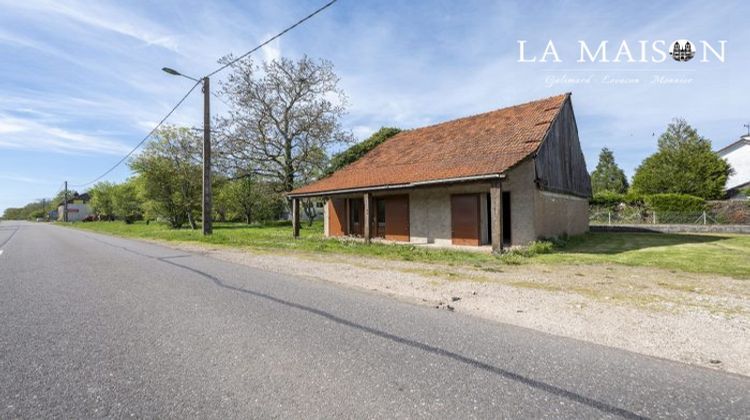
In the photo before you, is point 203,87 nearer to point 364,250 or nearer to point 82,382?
point 364,250

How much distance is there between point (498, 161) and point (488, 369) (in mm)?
10613

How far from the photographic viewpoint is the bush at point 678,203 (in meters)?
23.4

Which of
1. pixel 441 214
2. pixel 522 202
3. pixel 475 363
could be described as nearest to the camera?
pixel 475 363

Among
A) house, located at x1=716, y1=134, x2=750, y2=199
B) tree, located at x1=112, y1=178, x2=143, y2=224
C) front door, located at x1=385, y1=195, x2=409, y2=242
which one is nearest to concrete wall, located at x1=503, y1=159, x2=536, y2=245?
front door, located at x1=385, y1=195, x2=409, y2=242

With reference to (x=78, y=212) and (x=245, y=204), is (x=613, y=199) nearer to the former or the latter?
(x=245, y=204)

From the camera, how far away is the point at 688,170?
34.9 metres

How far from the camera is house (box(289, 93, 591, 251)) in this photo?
44.2ft

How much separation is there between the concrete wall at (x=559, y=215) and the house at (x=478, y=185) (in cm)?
4

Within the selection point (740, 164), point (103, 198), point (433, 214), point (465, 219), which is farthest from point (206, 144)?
point (103, 198)

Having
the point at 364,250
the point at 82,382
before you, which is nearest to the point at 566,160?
the point at 364,250

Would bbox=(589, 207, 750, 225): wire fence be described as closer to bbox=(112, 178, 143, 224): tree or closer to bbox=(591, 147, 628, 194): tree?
bbox=(591, 147, 628, 194): tree

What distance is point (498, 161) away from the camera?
12727mm

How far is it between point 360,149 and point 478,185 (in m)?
16.9

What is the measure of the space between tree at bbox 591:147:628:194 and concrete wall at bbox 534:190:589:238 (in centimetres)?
5207
